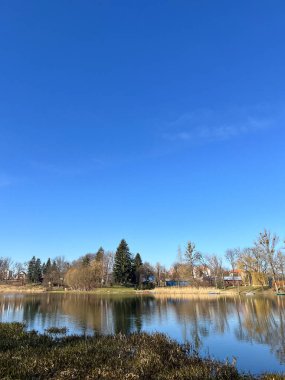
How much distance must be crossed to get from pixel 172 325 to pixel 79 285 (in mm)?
86986

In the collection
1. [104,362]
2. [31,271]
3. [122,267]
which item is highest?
Result: [31,271]

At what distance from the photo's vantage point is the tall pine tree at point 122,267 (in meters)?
115

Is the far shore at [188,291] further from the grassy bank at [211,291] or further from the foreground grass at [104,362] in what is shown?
the foreground grass at [104,362]

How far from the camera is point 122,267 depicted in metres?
114

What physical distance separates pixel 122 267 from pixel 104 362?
99809mm

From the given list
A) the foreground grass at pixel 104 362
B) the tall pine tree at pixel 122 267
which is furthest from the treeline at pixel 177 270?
the foreground grass at pixel 104 362

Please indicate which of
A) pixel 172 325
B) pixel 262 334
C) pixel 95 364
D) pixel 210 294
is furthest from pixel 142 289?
pixel 95 364

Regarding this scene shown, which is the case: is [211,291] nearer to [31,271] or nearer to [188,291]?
[188,291]

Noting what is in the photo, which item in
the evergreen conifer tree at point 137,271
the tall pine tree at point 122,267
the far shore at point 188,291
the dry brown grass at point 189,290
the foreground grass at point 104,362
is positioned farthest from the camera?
the evergreen conifer tree at point 137,271

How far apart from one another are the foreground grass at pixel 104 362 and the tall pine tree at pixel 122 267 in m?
93.8

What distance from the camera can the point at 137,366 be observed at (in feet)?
49.5

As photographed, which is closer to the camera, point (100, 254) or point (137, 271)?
point (137, 271)

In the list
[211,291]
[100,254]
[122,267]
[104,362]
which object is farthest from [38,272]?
[104,362]

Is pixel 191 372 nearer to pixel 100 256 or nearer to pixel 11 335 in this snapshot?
pixel 11 335
